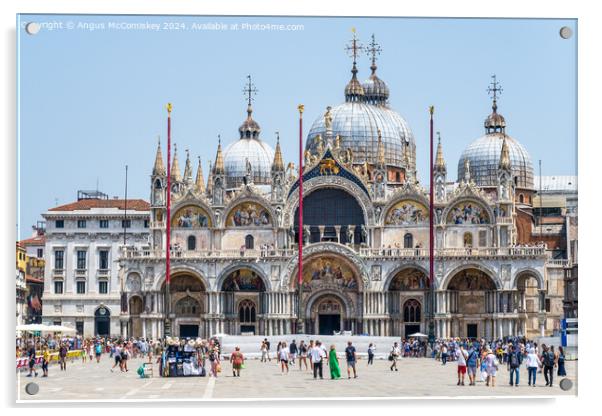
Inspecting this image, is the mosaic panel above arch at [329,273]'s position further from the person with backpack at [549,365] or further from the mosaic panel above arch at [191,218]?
the person with backpack at [549,365]

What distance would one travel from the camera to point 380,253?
8200 cm

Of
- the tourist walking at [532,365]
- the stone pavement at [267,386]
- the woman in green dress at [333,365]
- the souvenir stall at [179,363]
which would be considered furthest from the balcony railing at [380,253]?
the tourist walking at [532,365]

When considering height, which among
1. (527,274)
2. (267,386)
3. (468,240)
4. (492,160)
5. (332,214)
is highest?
(492,160)

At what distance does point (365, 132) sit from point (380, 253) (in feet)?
41.9

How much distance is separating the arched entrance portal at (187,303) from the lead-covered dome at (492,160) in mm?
21119

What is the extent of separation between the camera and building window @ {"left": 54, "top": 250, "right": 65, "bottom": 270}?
322ft

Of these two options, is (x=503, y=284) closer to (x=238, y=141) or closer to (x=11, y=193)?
(x=238, y=141)

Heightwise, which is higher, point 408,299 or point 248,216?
point 248,216

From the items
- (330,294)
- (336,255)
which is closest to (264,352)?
(336,255)

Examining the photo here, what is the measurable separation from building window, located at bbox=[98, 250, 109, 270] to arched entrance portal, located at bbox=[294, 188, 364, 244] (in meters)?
18.9

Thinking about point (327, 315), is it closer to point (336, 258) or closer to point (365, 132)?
point (336, 258)

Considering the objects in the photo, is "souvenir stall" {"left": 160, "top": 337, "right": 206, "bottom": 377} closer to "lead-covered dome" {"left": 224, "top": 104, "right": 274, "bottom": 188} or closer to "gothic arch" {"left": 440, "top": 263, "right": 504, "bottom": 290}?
"gothic arch" {"left": 440, "top": 263, "right": 504, "bottom": 290}

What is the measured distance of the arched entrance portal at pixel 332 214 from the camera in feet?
275

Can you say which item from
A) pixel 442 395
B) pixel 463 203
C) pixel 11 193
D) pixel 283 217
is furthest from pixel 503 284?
pixel 11 193
